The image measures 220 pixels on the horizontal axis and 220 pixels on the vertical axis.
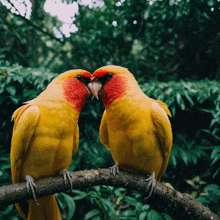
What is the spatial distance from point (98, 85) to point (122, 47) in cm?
249

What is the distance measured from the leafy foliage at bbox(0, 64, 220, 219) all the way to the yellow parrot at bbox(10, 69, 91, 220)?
855 mm

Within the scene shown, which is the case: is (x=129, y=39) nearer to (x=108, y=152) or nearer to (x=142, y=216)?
(x=108, y=152)

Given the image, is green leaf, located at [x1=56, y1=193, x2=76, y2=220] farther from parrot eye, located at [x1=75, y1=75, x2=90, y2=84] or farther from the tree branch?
parrot eye, located at [x1=75, y1=75, x2=90, y2=84]

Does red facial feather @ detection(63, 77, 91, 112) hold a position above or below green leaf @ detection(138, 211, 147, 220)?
above

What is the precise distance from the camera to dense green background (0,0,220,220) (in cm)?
261

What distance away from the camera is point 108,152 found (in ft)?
9.64

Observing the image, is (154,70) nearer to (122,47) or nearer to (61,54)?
(122,47)

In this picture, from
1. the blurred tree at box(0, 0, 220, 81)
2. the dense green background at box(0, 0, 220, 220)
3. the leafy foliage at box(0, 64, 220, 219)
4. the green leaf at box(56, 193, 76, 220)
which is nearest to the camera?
the green leaf at box(56, 193, 76, 220)

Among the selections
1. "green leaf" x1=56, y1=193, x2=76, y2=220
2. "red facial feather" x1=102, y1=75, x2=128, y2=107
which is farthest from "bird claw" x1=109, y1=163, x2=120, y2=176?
"green leaf" x1=56, y1=193, x2=76, y2=220

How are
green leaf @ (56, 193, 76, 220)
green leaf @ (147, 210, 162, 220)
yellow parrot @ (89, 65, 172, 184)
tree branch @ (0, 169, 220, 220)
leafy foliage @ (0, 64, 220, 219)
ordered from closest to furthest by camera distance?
tree branch @ (0, 169, 220, 220) → yellow parrot @ (89, 65, 172, 184) → green leaf @ (147, 210, 162, 220) → green leaf @ (56, 193, 76, 220) → leafy foliage @ (0, 64, 220, 219)

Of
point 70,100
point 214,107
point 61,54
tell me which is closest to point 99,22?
point 61,54

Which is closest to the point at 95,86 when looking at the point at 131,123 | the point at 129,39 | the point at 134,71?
the point at 131,123

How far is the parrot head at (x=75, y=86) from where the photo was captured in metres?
1.67

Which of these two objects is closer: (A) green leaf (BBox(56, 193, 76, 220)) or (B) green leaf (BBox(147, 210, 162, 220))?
(B) green leaf (BBox(147, 210, 162, 220))
